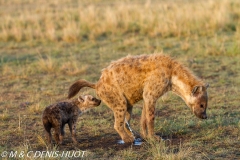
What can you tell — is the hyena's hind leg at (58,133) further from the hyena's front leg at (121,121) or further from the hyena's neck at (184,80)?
the hyena's neck at (184,80)

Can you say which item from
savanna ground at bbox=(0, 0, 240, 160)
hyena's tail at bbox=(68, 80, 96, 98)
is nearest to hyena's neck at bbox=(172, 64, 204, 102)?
savanna ground at bbox=(0, 0, 240, 160)

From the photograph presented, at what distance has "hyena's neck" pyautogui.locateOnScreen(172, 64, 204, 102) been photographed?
257 inches

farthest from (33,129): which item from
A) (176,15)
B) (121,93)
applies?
(176,15)

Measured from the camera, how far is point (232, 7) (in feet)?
55.2

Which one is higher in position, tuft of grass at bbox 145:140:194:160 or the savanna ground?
tuft of grass at bbox 145:140:194:160

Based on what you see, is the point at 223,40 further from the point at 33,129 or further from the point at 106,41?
the point at 33,129

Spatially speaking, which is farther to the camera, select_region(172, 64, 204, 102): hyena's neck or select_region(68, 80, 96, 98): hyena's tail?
select_region(68, 80, 96, 98): hyena's tail

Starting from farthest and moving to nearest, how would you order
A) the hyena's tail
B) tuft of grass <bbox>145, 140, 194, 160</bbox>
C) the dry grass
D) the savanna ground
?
the dry grass, the hyena's tail, the savanna ground, tuft of grass <bbox>145, 140, 194, 160</bbox>

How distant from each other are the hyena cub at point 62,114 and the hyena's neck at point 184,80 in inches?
47.7

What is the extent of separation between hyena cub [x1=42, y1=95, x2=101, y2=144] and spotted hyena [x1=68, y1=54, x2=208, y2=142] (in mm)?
461

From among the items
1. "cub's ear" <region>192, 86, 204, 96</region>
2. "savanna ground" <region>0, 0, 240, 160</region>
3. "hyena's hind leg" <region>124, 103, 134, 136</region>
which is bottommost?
"savanna ground" <region>0, 0, 240, 160</region>

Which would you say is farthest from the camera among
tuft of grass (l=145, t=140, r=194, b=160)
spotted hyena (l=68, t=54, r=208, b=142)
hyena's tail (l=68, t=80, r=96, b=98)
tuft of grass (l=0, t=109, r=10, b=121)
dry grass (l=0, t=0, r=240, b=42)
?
dry grass (l=0, t=0, r=240, b=42)

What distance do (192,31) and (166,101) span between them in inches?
253

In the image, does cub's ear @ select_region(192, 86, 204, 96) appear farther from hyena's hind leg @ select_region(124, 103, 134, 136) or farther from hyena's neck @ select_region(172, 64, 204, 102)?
hyena's hind leg @ select_region(124, 103, 134, 136)
